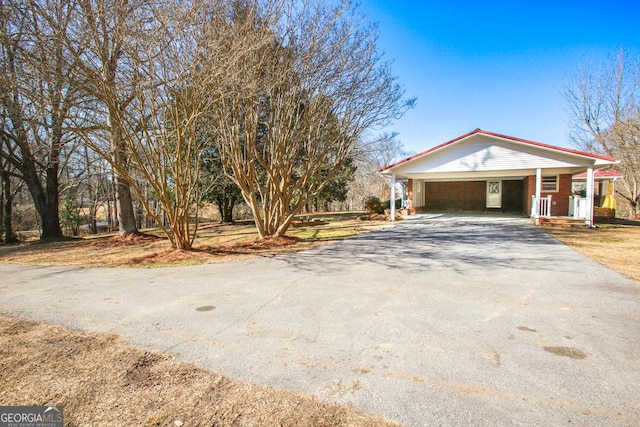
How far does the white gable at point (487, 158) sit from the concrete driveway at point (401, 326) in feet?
29.5

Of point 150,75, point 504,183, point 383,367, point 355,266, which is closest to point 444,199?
point 504,183

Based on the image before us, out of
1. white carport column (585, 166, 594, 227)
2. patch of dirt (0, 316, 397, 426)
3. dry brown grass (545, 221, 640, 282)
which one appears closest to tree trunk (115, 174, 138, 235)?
patch of dirt (0, 316, 397, 426)

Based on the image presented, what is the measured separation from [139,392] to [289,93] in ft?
28.4

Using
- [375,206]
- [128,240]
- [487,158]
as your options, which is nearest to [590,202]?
[487,158]

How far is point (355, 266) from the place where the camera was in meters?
6.63

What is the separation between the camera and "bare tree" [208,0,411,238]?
883cm

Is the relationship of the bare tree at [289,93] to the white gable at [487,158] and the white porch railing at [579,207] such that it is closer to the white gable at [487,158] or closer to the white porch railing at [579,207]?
the white gable at [487,158]

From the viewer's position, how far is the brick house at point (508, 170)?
1403 cm

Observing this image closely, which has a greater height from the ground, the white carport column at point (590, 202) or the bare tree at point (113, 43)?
the bare tree at point (113, 43)

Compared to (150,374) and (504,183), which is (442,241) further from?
(504,183)

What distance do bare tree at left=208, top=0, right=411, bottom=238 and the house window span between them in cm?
1053

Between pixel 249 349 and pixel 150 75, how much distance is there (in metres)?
6.48

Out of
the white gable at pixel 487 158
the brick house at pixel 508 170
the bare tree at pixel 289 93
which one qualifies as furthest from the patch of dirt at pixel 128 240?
the white gable at pixel 487 158

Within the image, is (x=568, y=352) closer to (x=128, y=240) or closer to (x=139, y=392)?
(x=139, y=392)
